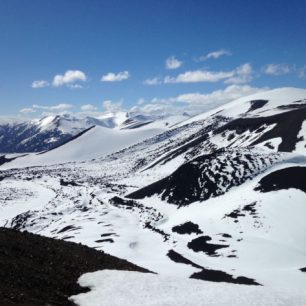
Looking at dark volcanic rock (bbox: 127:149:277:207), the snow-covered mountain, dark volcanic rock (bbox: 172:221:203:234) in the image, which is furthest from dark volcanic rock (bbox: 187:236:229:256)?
dark volcanic rock (bbox: 127:149:277:207)

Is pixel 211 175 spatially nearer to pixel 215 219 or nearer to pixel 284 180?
pixel 284 180

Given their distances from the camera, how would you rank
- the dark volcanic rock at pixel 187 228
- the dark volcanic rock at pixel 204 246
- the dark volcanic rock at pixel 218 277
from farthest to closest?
the dark volcanic rock at pixel 187 228 → the dark volcanic rock at pixel 204 246 → the dark volcanic rock at pixel 218 277

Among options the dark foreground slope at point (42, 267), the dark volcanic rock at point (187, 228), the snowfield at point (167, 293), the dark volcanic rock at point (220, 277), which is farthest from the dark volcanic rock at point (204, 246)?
the snowfield at point (167, 293)

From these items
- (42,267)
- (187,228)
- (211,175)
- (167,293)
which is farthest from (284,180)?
(42,267)

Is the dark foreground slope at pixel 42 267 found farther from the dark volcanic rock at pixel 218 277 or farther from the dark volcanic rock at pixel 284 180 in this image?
the dark volcanic rock at pixel 284 180

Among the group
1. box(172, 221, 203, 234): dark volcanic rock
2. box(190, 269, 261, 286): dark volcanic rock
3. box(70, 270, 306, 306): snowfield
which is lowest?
box(190, 269, 261, 286): dark volcanic rock

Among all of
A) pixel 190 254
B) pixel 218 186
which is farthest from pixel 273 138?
pixel 190 254

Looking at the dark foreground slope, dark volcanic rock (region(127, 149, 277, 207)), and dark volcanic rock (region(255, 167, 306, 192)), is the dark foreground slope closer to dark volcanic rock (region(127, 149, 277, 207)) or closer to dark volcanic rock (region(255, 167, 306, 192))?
dark volcanic rock (region(255, 167, 306, 192))
